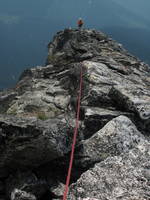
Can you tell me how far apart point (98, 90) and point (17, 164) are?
8884mm

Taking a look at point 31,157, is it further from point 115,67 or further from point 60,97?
point 115,67

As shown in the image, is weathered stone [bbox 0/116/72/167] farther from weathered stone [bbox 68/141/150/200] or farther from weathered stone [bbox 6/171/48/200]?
weathered stone [bbox 68/141/150/200]

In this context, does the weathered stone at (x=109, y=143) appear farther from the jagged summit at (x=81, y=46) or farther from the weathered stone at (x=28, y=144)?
the jagged summit at (x=81, y=46)

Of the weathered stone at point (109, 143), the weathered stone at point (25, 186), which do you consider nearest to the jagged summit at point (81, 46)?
the weathered stone at point (109, 143)

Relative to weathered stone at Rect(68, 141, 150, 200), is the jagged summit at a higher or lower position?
higher

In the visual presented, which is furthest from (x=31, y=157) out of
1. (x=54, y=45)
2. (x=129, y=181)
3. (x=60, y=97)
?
(x=54, y=45)

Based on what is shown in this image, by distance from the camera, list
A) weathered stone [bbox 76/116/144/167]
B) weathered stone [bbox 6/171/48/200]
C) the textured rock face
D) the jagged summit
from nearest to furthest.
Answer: the textured rock face < weathered stone [bbox 6/171/48/200] < weathered stone [bbox 76/116/144/167] < the jagged summit

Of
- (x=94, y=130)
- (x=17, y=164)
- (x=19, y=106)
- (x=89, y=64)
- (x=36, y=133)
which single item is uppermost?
(x=89, y=64)

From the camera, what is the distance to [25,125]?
11586mm

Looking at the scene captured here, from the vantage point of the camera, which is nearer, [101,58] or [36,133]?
[36,133]

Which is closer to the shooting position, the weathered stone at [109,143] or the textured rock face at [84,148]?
the textured rock face at [84,148]

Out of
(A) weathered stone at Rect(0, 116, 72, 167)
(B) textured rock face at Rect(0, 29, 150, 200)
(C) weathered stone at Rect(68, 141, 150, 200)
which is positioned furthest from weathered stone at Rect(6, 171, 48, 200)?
(C) weathered stone at Rect(68, 141, 150, 200)

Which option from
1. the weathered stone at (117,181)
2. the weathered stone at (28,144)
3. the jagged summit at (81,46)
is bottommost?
the weathered stone at (117,181)

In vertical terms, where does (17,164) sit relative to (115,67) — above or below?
below
